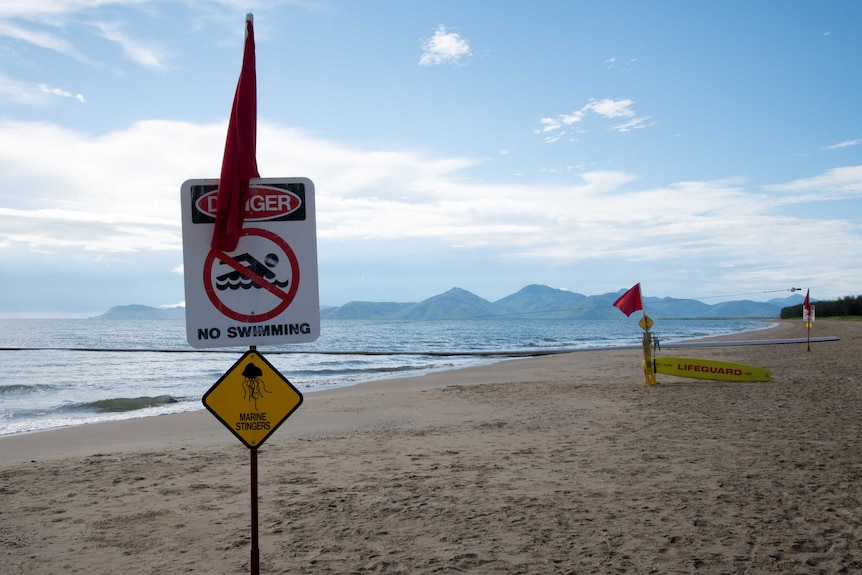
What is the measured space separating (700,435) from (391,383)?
1230 cm

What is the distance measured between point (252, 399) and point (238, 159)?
127 centimetres

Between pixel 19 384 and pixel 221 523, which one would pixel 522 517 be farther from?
pixel 19 384

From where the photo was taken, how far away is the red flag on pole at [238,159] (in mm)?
3412

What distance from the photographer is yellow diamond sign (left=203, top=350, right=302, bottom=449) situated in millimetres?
3588

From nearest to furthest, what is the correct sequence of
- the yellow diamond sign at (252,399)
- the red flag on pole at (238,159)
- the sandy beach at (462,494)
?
1. the red flag on pole at (238,159)
2. the yellow diamond sign at (252,399)
3. the sandy beach at (462,494)

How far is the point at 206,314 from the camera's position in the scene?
11.4ft

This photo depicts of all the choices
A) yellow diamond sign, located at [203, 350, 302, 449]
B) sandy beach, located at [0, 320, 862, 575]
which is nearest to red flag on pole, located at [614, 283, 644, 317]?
sandy beach, located at [0, 320, 862, 575]

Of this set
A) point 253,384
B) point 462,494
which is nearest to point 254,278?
point 253,384

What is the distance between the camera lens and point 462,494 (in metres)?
6.12

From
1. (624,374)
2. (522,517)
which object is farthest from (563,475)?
(624,374)

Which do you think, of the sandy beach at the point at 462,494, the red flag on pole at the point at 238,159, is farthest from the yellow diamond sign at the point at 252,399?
the sandy beach at the point at 462,494

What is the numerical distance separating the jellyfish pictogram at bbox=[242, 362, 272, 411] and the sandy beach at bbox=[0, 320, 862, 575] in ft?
4.85

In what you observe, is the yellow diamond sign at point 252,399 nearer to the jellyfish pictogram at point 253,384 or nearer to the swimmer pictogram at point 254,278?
the jellyfish pictogram at point 253,384

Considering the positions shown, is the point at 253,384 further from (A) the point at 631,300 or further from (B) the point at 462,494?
(A) the point at 631,300
